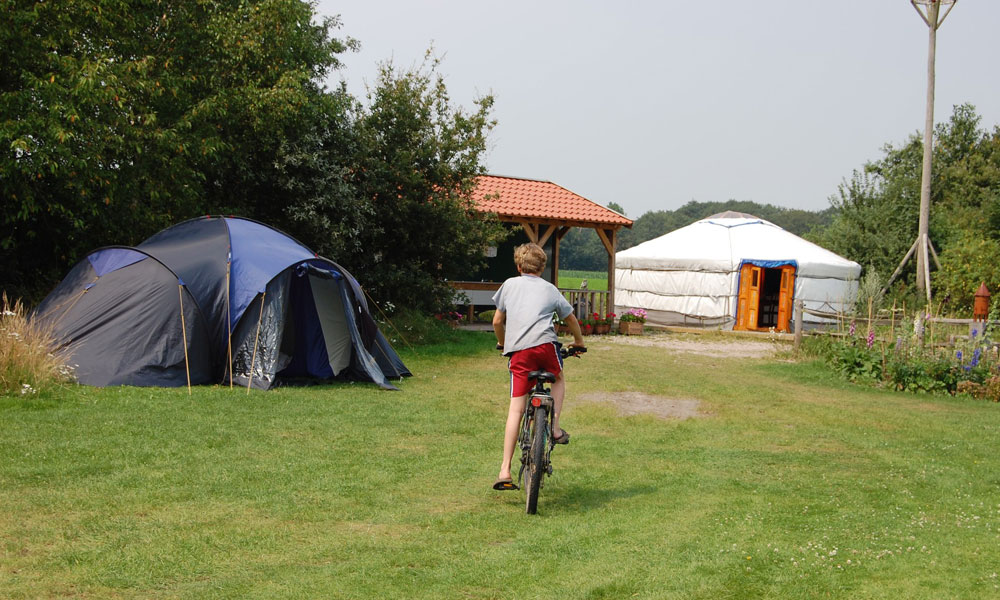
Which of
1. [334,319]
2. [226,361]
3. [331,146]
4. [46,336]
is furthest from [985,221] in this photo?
[46,336]

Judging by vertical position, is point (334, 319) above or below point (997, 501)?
above

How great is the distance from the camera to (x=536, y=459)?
15.0ft

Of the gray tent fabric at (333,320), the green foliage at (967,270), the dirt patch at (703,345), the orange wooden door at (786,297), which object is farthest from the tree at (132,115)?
the green foliage at (967,270)

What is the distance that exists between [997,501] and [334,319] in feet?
23.0

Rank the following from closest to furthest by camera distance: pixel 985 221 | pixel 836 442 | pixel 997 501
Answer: pixel 997 501, pixel 836 442, pixel 985 221

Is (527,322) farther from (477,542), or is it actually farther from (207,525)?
(207,525)

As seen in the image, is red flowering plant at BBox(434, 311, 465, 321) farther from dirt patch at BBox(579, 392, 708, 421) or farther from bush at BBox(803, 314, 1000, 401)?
bush at BBox(803, 314, 1000, 401)

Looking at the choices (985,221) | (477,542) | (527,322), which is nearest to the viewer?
(477,542)

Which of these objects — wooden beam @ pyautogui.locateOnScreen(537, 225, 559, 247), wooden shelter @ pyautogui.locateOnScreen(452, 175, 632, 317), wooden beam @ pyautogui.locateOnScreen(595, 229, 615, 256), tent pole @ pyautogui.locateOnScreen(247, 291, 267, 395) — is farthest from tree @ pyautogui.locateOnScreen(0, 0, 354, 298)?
wooden beam @ pyautogui.locateOnScreen(595, 229, 615, 256)

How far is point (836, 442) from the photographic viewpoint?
7.08 m

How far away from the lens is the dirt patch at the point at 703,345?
51.1 feet

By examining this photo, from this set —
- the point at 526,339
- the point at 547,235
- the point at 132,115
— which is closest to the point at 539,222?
the point at 547,235

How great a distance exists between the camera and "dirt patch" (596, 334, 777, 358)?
1559 centimetres

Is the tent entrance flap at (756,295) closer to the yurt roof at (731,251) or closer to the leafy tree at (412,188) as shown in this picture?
the yurt roof at (731,251)
